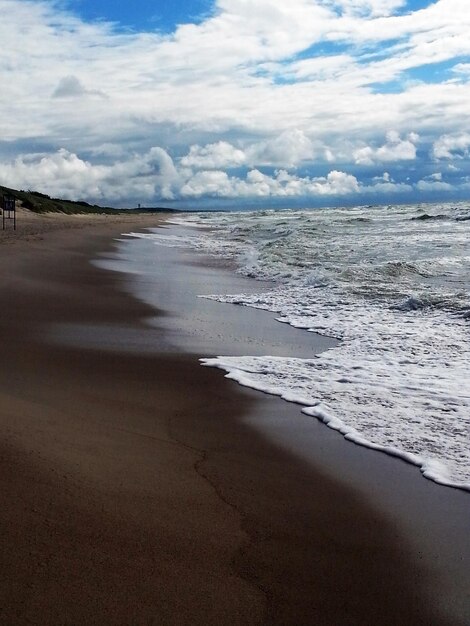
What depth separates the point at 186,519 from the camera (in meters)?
3.51

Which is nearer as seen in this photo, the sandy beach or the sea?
the sandy beach

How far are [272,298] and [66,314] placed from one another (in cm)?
445

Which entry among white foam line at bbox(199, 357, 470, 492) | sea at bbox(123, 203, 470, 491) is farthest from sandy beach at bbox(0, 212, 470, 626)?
sea at bbox(123, 203, 470, 491)

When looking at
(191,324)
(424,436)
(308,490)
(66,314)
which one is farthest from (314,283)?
(308,490)

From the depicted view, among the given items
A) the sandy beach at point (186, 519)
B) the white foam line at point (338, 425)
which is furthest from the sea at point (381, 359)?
the sandy beach at point (186, 519)

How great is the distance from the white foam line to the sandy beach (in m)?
0.13

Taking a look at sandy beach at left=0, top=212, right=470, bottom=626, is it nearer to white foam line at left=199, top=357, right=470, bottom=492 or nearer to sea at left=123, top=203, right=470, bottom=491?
white foam line at left=199, top=357, right=470, bottom=492

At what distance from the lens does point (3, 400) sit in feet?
17.2

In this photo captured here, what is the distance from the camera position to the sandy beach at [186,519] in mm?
2785

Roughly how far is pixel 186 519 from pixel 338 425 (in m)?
2.20

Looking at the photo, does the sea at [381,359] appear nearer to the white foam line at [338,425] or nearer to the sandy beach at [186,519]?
the white foam line at [338,425]

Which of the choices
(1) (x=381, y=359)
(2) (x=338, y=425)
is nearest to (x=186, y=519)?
(2) (x=338, y=425)

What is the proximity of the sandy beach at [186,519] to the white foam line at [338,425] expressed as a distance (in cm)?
13

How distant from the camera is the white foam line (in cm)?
441
